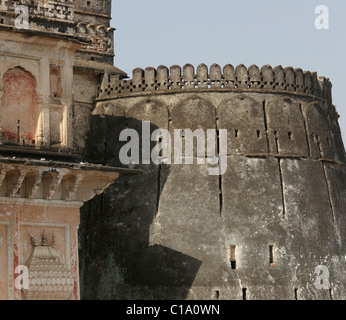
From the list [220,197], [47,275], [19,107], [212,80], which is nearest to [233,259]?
[220,197]

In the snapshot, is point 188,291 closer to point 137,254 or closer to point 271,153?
point 137,254

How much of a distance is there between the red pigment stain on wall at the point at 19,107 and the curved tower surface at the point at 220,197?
6610mm

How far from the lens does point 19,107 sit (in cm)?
1742

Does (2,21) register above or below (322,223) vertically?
above

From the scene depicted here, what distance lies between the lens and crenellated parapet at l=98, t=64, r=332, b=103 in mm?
24381

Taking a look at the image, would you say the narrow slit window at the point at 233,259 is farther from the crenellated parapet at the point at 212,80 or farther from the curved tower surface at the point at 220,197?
the crenellated parapet at the point at 212,80

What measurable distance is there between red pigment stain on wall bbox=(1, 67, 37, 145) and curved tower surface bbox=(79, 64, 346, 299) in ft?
21.7

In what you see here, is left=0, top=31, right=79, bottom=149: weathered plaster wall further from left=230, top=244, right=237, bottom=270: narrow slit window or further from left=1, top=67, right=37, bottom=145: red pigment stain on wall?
left=230, top=244, right=237, bottom=270: narrow slit window

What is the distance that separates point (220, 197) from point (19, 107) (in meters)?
7.30

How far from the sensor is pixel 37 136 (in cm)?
1734
